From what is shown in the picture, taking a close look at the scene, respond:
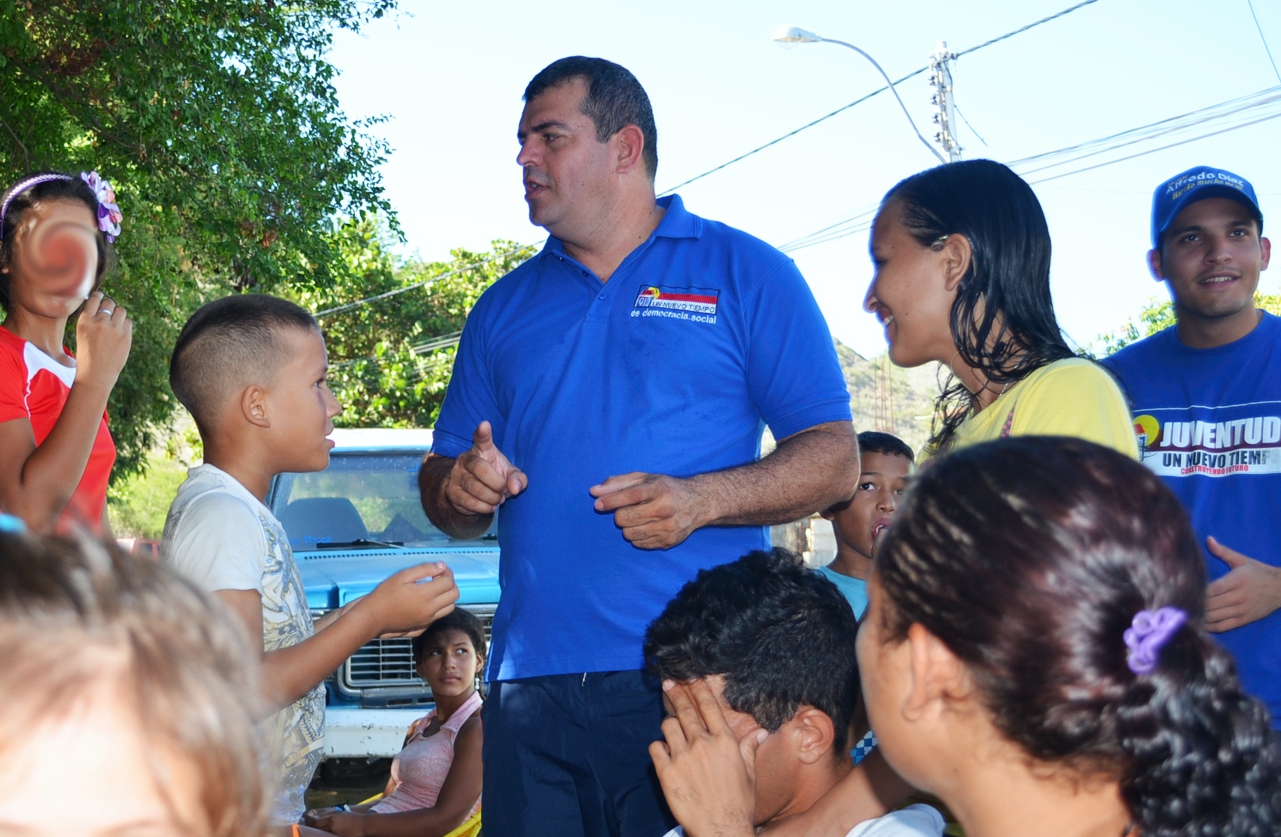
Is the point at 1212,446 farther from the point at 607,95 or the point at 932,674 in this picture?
the point at 932,674

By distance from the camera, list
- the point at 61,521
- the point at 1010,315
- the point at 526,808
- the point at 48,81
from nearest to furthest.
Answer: the point at 61,521 < the point at 1010,315 < the point at 526,808 < the point at 48,81

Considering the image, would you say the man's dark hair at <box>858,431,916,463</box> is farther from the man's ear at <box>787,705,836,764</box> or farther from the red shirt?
the red shirt

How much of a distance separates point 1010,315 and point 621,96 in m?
1.43

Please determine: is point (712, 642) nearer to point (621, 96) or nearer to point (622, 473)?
point (622, 473)

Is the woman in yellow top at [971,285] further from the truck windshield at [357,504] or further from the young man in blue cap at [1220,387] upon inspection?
the truck windshield at [357,504]

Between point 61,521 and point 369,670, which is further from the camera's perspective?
point 369,670

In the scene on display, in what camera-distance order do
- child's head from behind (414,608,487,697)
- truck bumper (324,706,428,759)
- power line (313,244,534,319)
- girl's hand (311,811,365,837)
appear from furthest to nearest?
1. power line (313,244,534,319)
2. truck bumper (324,706,428,759)
3. child's head from behind (414,608,487,697)
4. girl's hand (311,811,365,837)

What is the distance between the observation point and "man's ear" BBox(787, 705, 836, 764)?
8.05 ft

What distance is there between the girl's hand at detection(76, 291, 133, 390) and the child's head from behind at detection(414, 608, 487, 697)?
2.30 m

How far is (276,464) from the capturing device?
9.18 feet

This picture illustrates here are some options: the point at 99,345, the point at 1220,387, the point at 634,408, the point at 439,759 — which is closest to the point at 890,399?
the point at 439,759

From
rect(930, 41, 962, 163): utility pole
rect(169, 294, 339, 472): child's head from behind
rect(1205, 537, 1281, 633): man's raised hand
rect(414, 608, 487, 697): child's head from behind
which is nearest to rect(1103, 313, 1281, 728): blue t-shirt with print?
rect(1205, 537, 1281, 633): man's raised hand

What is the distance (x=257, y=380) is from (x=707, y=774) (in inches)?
57.4

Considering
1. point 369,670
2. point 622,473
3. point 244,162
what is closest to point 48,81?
point 244,162
